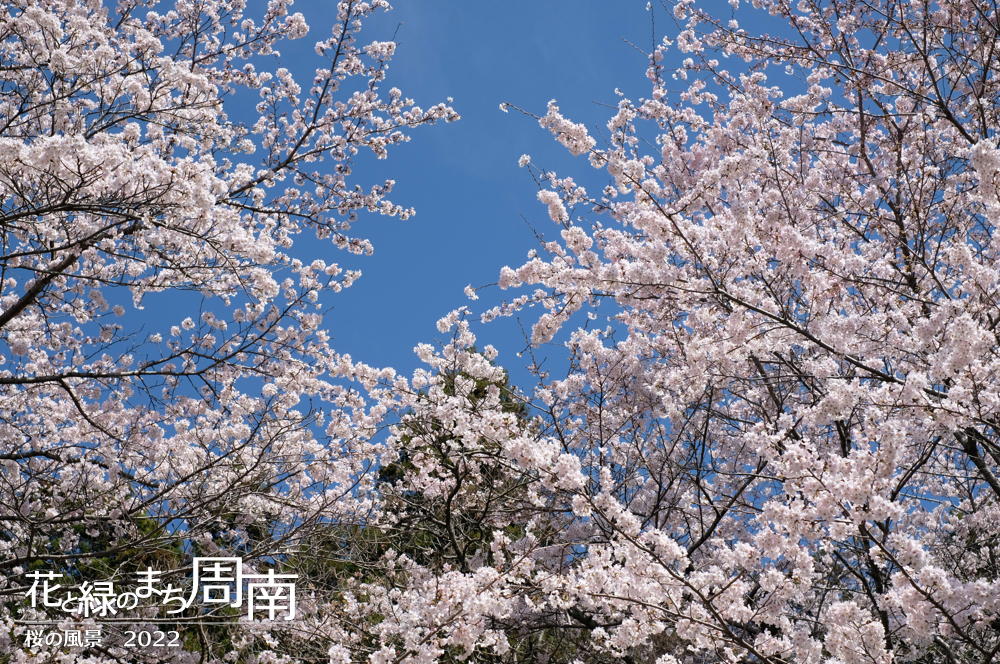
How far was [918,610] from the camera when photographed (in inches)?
137

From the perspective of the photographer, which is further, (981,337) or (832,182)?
(832,182)

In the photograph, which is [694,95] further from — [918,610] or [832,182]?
[918,610]

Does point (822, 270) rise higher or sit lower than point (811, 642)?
higher

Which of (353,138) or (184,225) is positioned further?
(353,138)

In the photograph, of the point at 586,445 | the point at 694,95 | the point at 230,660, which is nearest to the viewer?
the point at 230,660

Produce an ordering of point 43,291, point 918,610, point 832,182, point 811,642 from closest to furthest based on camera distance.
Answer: point 918,610 < point 811,642 < point 43,291 < point 832,182

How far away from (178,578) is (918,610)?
5129 mm

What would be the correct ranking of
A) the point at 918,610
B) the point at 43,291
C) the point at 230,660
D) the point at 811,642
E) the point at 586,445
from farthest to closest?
the point at 586,445 → the point at 230,660 → the point at 43,291 → the point at 811,642 → the point at 918,610

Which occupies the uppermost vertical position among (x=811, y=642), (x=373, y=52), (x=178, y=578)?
(x=373, y=52)

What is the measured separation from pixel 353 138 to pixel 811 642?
7518mm

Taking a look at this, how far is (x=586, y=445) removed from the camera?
27.1 ft

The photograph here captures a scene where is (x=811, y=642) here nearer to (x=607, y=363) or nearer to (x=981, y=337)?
(x=981, y=337)

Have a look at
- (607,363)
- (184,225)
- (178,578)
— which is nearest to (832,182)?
(607,363)

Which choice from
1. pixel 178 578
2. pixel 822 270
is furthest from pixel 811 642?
pixel 178 578
